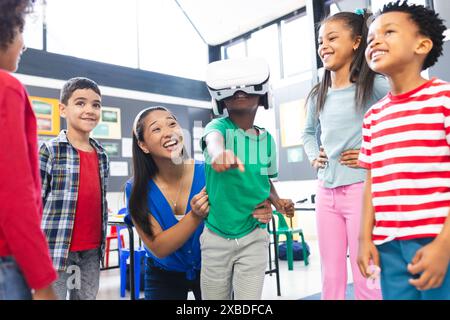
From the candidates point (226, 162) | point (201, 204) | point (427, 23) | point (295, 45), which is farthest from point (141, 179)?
point (295, 45)

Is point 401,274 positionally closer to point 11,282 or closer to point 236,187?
point 236,187

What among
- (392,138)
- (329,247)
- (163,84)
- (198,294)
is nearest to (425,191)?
(392,138)

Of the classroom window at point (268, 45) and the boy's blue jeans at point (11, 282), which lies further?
the classroom window at point (268, 45)

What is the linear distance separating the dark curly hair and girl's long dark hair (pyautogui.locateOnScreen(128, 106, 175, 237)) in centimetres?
62

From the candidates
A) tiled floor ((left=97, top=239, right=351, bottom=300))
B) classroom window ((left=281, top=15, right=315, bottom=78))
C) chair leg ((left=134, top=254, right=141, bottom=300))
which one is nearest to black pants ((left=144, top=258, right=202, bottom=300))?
tiled floor ((left=97, top=239, right=351, bottom=300))

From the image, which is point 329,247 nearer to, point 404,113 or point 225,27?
point 404,113

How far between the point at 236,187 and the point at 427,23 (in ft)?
2.09

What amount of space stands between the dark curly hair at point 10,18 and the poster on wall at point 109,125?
452 cm

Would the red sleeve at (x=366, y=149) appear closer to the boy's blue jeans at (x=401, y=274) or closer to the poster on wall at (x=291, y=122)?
the boy's blue jeans at (x=401, y=274)

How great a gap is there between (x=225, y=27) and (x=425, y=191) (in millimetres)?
6489

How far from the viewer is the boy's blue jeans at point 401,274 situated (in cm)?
77

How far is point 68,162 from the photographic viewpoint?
1.49 metres

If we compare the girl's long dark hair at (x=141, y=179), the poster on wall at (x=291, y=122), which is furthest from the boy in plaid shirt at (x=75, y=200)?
the poster on wall at (x=291, y=122)

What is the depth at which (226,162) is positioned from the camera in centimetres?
83
